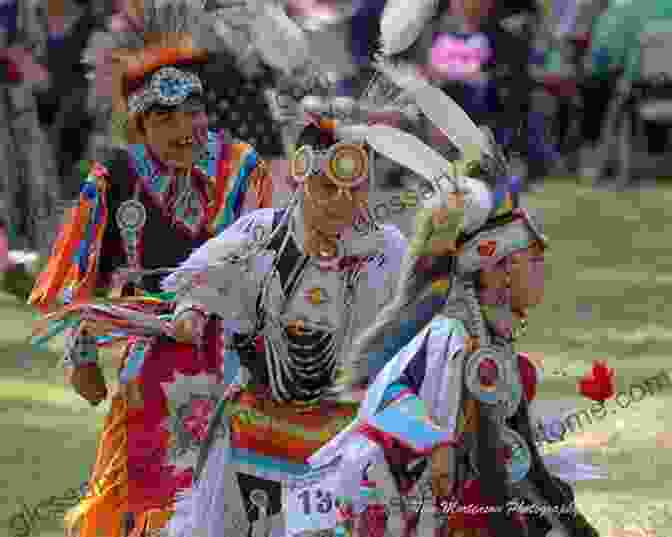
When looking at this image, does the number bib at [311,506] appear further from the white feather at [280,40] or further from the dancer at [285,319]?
the white feather at [280,40]

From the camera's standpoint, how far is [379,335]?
5.27 m

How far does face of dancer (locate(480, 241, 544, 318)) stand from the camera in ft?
17.0

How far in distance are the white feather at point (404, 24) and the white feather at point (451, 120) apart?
352 millimetres

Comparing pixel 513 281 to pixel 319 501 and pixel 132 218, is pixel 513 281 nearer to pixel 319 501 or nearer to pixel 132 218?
pixel 319 501

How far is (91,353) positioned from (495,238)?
1.70m

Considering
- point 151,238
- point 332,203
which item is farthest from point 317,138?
point 151,238

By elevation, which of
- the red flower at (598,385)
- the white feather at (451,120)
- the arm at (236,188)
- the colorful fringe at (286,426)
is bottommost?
the colorful fringe at (286,426)

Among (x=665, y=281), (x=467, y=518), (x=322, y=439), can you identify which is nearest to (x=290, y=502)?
(x=322, y=439)

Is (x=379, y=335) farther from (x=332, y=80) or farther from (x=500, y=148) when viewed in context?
(x=332, y=80)

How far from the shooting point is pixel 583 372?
10328 millimetres

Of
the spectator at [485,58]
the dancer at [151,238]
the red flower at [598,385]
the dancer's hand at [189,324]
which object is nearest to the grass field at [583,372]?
the spectator at [485,58]

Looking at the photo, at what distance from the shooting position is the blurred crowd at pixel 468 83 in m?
13.9

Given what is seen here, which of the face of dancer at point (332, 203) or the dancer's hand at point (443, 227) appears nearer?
the dancer's hand at point (443, 227)

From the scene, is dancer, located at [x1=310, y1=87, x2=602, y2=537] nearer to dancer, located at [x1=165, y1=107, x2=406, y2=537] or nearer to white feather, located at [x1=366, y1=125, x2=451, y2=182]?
white feather, located at [x1=366, y1=125, x2=451, y2=182]
